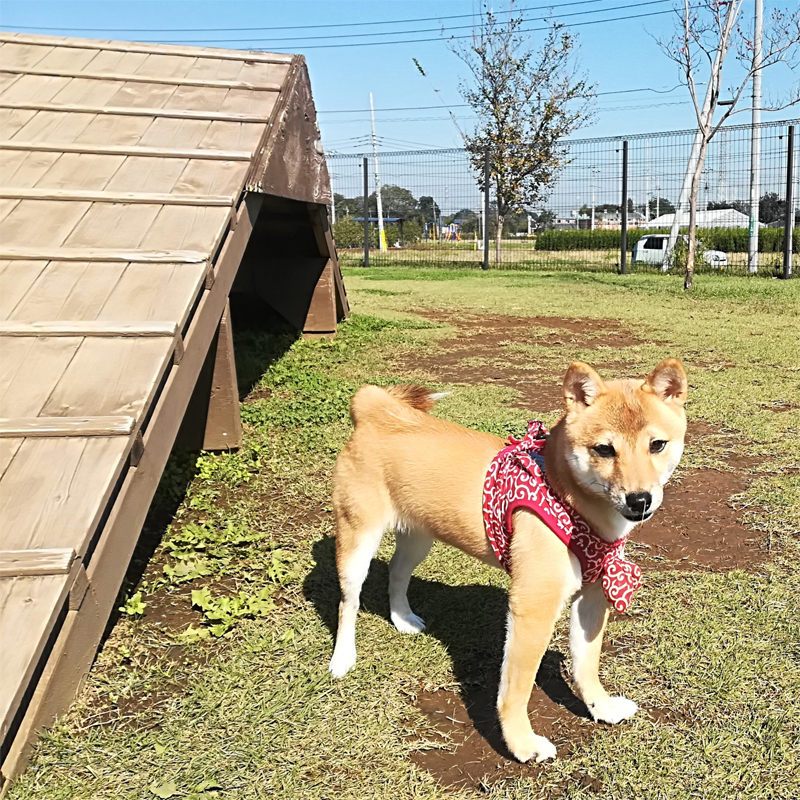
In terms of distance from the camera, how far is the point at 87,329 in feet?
11.8

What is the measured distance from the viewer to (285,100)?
6184mm

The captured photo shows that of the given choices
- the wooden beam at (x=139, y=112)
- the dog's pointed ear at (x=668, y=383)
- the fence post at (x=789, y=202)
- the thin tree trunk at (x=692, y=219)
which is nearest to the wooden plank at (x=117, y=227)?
the wooden beam at (x=139, y=112)

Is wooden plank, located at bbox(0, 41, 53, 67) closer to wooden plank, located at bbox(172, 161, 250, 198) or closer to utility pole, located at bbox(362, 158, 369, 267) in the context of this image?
wooden plank, located at bbox(172, 161, 250, 198)

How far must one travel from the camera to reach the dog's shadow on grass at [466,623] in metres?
2.80

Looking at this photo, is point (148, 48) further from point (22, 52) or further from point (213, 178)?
point (213, 178)

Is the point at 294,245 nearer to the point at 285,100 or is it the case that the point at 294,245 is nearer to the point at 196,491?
the point at 285,100

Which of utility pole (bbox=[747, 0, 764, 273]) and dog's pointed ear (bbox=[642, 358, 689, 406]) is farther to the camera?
utility pole (bbox=[747, 0, 764, 273])

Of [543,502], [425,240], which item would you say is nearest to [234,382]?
[543,502]

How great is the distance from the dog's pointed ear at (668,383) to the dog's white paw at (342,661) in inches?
59.8

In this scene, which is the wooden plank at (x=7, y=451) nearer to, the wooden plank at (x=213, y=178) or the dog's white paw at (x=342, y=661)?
the dog's white paw at (x=342, y=661)

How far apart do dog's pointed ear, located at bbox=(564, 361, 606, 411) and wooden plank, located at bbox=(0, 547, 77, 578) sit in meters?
1.71

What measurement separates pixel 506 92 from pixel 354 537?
23122 mm

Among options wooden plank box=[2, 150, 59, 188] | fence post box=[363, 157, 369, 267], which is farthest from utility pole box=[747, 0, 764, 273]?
wooden plank box=[2, 150, 59, 188]

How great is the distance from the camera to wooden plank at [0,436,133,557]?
8.61ft
